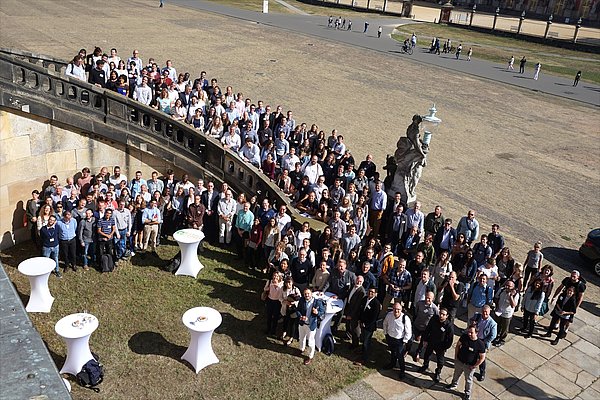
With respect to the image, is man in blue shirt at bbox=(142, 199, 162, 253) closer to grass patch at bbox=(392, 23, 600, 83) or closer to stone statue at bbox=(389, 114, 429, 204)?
stone statue at bbox=(389, 114, 429, 204)

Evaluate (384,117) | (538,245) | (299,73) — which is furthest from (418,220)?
(299,73)

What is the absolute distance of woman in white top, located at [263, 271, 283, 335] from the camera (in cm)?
1024

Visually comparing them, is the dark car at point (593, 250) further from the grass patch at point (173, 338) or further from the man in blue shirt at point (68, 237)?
the man in blue shirt at point (68, 237)

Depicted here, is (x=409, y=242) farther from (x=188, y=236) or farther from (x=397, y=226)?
(x=188, y=236)

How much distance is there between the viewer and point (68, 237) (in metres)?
11.8

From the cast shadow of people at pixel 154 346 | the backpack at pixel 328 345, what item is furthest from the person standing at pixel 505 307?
the cast shadow of people at pixel 154 346

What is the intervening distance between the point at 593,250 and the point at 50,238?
1317cm

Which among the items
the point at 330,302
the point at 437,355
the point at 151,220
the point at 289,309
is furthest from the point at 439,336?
the point at 151,220

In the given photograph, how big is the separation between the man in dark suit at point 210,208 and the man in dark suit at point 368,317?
193 inches

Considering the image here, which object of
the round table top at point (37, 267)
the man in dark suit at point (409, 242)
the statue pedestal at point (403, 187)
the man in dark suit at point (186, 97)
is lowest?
the round table top at point (37, 267)

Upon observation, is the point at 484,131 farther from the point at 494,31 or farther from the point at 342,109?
the point at 494,31

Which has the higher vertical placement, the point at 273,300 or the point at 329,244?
the point at 329,244

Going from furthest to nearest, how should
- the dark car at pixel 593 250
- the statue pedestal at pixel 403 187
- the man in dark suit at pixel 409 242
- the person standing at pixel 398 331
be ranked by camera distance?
the dark car at pixel 593 250
the statue pedestal at pixel 403 187
the man in dark suit at pixel 409 242
the person standing at pixel 398 331

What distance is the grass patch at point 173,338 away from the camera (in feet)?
30.8
